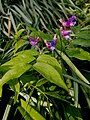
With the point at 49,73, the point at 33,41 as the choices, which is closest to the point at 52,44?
the point at 33,41

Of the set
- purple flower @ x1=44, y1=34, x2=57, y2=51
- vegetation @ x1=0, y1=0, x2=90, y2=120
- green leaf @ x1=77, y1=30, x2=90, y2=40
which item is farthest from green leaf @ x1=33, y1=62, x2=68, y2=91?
green leaf @ x1=77, y1=30, x2=90, y2=40

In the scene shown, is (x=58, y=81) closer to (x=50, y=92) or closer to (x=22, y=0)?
(x=50, y=92)

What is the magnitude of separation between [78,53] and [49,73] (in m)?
0.27

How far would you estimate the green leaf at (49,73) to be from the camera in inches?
40.9

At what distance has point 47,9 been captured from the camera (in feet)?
6.71

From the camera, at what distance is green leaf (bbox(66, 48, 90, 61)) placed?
1268mm

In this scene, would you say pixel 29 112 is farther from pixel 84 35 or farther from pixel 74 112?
pixel 84 35

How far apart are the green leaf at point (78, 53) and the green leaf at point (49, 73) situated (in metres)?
0.21

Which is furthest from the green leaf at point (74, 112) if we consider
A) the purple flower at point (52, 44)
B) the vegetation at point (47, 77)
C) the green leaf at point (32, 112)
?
the purple flower at point (52, 44)

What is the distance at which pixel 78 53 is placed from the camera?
129 centimetres

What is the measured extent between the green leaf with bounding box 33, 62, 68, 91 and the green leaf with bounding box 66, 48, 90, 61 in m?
0.21

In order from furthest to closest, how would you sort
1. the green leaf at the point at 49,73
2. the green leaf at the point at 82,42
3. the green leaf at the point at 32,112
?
1. the green leaf at the point at 82,42
2. the green leaf at the point at 32,112
3. the green leaf at the point at 49,73

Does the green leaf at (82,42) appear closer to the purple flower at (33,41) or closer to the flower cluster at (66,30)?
the flower cluster at (66,30)

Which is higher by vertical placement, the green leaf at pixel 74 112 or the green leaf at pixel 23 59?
the green leaf at pixel 23 59
